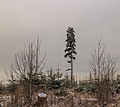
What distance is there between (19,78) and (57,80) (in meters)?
6.93

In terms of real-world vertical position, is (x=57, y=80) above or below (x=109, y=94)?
above

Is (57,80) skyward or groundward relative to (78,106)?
skyward

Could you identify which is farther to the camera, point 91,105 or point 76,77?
point 76,77

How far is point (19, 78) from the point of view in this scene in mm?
15523

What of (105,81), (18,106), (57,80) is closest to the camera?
(18,106)

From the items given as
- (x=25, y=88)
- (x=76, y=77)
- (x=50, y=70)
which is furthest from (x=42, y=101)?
(x=76, y=77)

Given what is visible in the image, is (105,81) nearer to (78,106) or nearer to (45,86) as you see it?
(78,106)

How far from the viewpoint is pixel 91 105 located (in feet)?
51.3

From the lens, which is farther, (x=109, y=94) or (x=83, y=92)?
(x=83, y=92)

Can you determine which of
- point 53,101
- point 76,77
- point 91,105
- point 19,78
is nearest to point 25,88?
point 19,78

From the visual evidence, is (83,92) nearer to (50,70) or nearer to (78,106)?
(50,70)

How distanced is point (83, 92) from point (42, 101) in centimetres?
652

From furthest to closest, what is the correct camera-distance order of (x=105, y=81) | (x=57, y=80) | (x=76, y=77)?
(x=76, y=77), (x=57, y=80), (x=105, y=81)

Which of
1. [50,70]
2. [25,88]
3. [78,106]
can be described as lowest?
[78,106]
